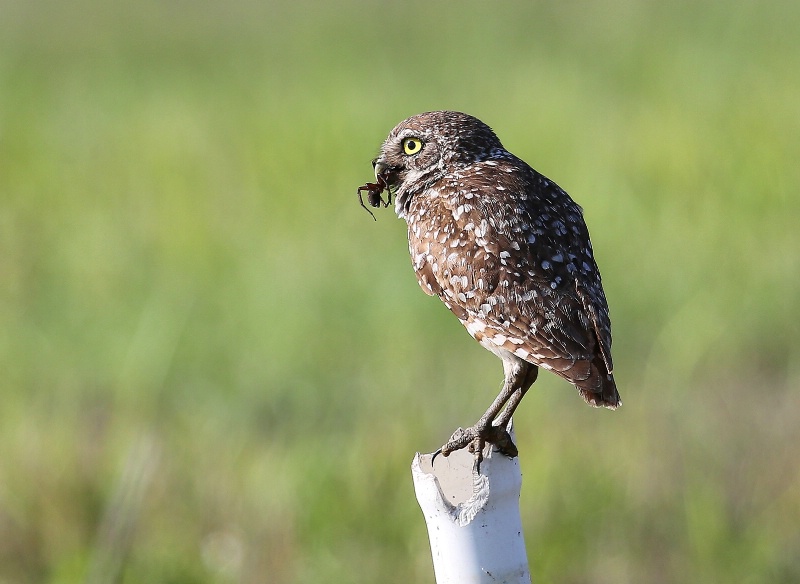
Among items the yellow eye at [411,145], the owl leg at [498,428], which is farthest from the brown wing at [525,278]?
the yellow eye at [411,145]

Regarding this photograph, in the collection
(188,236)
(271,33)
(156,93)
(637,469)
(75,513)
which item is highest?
(271,33)

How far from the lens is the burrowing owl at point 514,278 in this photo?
10.0 feet

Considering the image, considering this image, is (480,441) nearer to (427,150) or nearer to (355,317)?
(427,150)

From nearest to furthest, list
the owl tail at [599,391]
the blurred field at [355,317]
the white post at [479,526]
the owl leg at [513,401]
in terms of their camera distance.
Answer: the white post at [479,526], the owl tail at [599,391], the owl leg at [513,401], the blurred field at [355,317]

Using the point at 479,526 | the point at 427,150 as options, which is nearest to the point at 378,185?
the point at 427,150

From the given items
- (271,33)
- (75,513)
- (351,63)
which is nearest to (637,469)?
(75,513)

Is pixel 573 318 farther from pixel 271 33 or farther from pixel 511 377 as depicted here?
pixel 271 33

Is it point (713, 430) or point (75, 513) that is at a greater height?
point (713, 430)

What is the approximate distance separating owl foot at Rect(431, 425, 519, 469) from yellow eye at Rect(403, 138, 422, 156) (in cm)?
79

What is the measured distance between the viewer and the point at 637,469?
5629 mm

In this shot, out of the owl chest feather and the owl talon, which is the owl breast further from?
the owl talon

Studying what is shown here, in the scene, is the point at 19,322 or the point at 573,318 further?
the point at 19,322

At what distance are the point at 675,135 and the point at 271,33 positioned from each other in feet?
20.9

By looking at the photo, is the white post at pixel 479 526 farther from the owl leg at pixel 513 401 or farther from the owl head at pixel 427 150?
the owl head at pixel 427 150
